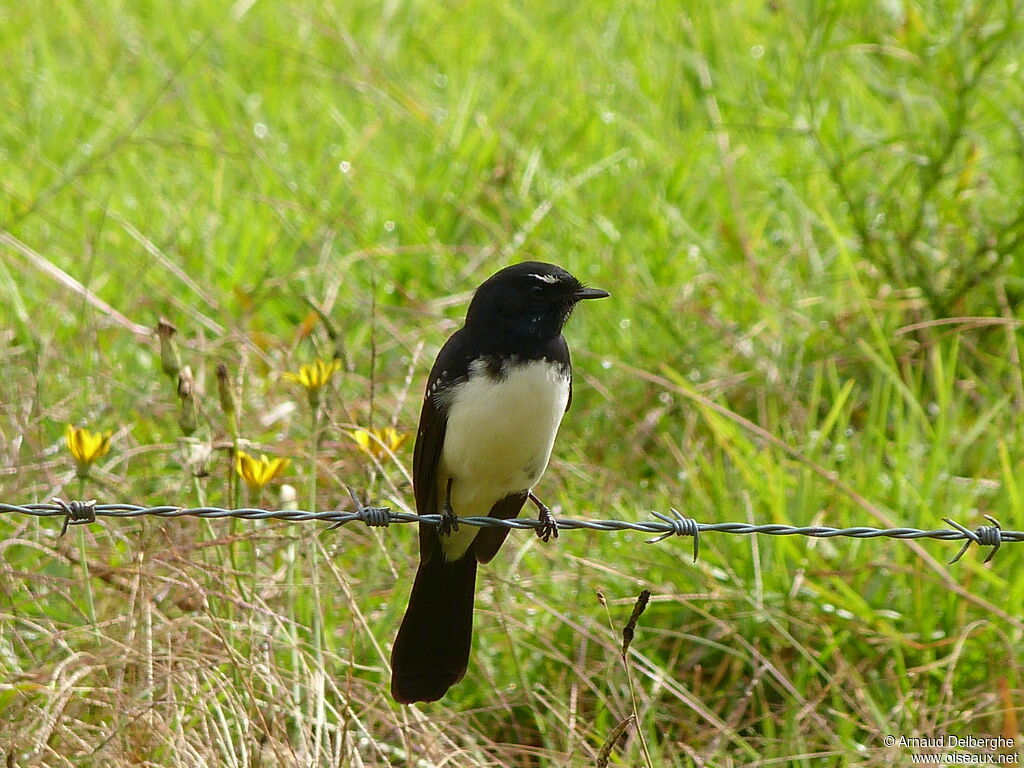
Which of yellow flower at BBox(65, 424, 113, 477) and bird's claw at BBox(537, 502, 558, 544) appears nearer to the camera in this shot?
yellow flower at BBox(65, 424, 113, 477)

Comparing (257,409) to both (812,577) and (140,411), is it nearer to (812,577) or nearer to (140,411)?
(140,411)

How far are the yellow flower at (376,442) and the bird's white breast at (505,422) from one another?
0.21 meters

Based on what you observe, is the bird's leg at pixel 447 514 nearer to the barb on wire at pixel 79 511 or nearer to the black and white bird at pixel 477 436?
the black and white bird at pixel 477 436

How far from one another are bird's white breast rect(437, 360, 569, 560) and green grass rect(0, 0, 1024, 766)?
0.39m

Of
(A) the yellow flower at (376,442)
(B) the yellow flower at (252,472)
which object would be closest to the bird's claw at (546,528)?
(A) the yellow flower at (376,442)

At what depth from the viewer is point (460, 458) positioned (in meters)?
3.82

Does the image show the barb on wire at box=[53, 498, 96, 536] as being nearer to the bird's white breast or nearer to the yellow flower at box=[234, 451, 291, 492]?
the yellow flower at box=[234, 451, 291, 492]

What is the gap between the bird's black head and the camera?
377 cm

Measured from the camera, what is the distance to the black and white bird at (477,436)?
3.66 meters

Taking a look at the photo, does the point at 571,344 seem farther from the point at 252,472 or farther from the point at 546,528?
the point at 252,472

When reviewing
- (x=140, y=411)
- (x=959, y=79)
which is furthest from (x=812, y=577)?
(x=140, y=411)

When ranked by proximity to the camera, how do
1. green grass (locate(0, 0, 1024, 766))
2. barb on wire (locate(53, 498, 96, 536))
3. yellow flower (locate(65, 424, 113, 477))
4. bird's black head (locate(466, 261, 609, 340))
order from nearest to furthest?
barb on wire (locate(53, 498, 96, 536))
yellow flower (locate(65, 424, 113, 477))
bird's black head (locate(466, 261, 609, 340))
green grass (locate(0, 0, 1024, 766))

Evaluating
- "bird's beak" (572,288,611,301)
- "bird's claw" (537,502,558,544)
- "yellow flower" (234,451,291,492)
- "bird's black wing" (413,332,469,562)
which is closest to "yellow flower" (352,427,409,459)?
"bird's black wing" (413,332,469,562)

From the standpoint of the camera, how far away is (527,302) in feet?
12.4
